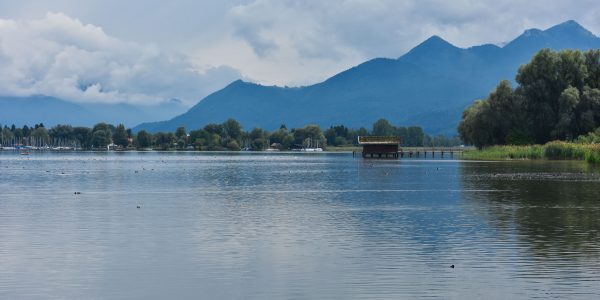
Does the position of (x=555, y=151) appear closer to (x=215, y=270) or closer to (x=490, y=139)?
(x=490, y=139)

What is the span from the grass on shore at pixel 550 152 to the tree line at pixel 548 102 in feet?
12.2

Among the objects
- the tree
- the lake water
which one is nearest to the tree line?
the tree

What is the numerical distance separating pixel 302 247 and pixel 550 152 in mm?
118408

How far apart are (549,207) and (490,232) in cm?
1431

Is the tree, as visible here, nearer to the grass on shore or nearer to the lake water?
the grass on shore

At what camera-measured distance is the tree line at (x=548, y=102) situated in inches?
5763

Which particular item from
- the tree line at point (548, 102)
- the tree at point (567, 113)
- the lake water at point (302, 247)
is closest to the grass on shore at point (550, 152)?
the tree line at point (548, 102)

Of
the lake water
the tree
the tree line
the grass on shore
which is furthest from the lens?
the tree line

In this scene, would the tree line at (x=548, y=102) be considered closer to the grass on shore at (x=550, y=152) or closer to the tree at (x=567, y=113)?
the tree at (x=567, y=113)

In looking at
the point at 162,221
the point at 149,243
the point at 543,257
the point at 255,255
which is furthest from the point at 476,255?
the point at 162,221

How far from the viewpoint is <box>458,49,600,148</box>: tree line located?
14638 cm

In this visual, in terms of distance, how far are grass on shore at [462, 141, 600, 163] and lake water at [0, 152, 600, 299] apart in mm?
69321

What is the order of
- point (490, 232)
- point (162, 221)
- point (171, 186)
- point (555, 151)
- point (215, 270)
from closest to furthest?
1. point (215, 270)
2. point (490, 232)
3. point (162, 221)
4. point (171, 186)
5. point (555, 151)

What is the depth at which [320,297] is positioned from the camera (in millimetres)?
21719
